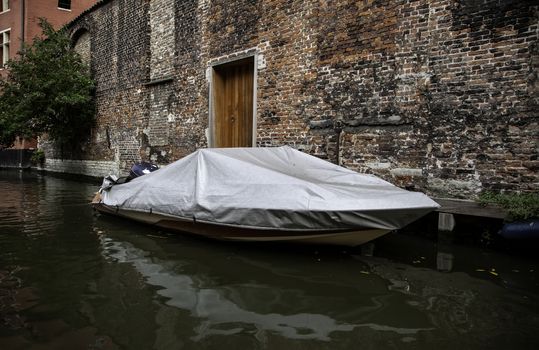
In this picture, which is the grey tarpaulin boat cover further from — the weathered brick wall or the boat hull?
the weathered brick wall

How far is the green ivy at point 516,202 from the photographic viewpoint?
452 cm

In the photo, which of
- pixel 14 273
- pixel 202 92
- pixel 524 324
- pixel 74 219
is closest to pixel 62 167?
pixel 202 92

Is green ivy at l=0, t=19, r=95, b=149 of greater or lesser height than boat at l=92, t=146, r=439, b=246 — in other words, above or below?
above

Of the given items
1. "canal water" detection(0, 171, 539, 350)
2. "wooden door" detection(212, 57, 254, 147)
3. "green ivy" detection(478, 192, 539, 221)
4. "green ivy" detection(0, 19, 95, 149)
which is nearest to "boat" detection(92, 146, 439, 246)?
"canal water" detection(0, 171, 539, 350)

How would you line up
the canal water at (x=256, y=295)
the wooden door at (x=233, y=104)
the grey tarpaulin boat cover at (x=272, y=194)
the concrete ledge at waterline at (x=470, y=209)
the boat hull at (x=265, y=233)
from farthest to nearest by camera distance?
the wooden door at (x=233, y=104), the concrete ledge at waterline at (x=470, y=209), the boat hull at (x=265, y=233), the grey tarpaulin boat cover at (x=272, y=194), the canal water at (x=256, y=295)

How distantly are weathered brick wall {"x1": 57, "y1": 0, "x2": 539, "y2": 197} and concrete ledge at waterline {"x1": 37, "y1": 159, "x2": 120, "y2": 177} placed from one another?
4.02 metres

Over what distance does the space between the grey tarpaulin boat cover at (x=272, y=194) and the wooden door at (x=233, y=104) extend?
10.3 ft

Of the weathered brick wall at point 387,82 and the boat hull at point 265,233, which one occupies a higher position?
the weathered brick wall at point 387,82

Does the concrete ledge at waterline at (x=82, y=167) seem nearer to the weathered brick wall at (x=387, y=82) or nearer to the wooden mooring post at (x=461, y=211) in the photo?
the weathered brick wall at (x=387, y=82)

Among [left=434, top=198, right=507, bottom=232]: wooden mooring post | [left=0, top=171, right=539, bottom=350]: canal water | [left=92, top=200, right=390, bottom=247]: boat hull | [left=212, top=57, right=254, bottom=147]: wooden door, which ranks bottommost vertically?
[left=0, top=171, right=539, bottom=350]: canal water

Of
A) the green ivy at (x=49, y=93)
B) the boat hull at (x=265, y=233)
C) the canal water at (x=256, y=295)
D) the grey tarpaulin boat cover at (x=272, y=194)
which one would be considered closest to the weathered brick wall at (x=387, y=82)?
the canal water at (x=256, y=295)

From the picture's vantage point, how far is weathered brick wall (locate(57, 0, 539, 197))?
16.9 ft

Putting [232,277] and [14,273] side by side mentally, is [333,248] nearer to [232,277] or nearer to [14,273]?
[232,277]

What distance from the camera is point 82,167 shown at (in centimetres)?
1491
